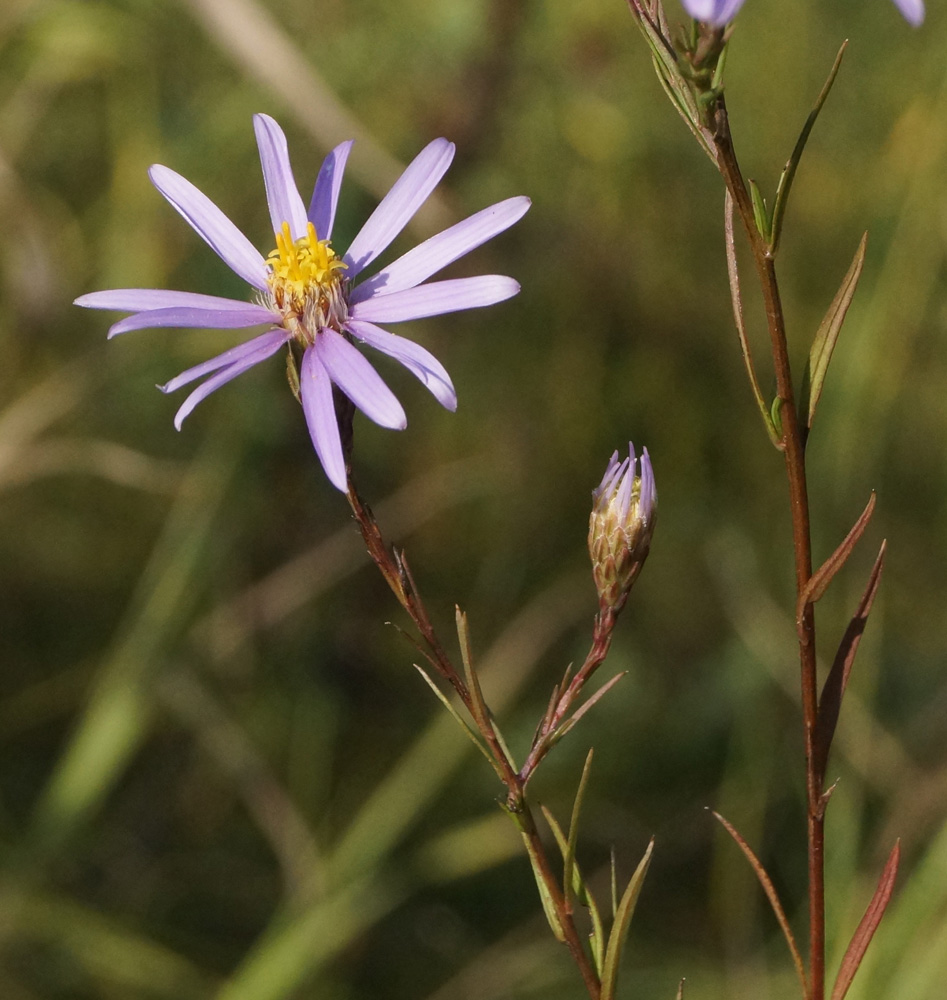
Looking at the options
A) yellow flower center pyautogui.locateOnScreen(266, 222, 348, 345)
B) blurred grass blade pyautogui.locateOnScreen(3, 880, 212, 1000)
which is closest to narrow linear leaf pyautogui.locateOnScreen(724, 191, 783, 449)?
yellow flower center pyautogui.locateOnScreen(266, 222, 348, 345)

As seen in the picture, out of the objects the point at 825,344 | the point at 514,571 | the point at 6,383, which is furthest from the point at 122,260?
the point at 825,344

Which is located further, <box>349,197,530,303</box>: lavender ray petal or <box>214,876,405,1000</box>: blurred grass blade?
<box>214,876,405,1000</box>: blurred grass blade

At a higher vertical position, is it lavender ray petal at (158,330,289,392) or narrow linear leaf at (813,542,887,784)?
lavender ray petal at (158,330,289,392)

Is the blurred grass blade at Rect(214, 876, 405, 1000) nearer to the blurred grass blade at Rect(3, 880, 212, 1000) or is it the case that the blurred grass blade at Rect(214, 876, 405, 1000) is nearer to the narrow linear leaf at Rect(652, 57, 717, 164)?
the blurred grass blade at Rect(3, 880, 212, 1000)

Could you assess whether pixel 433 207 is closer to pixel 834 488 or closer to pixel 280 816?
pixel 834 488

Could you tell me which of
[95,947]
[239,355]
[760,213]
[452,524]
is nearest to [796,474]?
[760,213]

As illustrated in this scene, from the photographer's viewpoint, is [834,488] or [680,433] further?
[680,433]

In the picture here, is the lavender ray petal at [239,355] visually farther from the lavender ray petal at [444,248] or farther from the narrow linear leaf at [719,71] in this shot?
the narrow linear leaf at [719,71]
